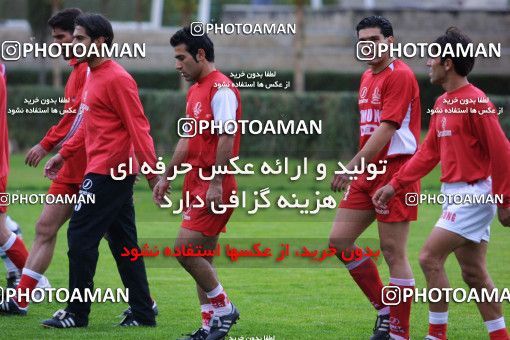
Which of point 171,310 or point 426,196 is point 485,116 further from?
point 171,310

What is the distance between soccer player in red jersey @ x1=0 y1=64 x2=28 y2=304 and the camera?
380 inches

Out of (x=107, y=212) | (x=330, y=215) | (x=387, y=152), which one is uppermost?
(x=387, y=152)

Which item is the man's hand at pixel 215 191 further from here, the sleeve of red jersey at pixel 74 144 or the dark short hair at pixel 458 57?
the dark short hair at pixel 458 57

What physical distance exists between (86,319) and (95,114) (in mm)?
1579

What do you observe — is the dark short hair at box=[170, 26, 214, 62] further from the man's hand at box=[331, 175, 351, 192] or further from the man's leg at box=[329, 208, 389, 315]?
the man's leg at box=[329, 208, 389, 315]

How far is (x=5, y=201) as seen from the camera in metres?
9.59

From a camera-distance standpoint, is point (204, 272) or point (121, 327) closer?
point (204, 272)

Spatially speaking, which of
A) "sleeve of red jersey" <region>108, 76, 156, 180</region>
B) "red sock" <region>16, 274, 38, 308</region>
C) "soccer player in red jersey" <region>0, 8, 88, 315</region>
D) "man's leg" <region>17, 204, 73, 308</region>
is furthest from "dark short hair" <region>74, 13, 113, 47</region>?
"red sock" <region>16, 274, 38, 308</region>

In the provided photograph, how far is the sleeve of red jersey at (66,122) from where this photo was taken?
30.8 feet

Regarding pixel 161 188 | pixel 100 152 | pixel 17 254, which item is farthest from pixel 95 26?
pixel 17 254

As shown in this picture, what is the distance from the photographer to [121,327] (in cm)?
890

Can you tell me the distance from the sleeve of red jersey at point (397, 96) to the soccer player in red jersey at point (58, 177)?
2.54 m

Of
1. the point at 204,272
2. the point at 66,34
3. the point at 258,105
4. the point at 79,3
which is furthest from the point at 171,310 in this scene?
the point at 79,3

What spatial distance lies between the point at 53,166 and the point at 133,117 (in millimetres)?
1103
